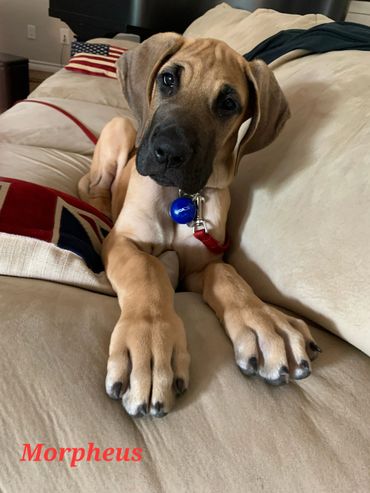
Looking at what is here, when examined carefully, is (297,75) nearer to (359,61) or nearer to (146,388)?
(359,61)

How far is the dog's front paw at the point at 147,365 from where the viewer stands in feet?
2.08

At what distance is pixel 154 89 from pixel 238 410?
87 cm

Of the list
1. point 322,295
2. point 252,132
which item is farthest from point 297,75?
point 322,295

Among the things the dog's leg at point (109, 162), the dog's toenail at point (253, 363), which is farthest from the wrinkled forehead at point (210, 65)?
the dog's toenail at point (253, 363)

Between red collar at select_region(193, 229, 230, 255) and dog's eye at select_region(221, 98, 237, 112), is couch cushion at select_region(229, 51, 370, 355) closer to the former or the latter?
→ red collar at select_region(193, 229, 230, 255)

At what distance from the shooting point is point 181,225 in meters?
1.20

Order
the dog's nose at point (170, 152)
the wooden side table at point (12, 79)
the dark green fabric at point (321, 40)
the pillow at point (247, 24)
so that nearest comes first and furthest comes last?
the dog's nose at point (170, 152) → the dark green fabric at point (321, 40) → the pillow at point (247, 24) → the wooden side table at point (12, 79)

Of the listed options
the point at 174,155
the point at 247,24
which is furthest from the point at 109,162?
the point at 247,24

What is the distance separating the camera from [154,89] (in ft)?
3.76

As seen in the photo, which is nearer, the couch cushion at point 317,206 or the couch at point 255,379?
the couch at point 255,379

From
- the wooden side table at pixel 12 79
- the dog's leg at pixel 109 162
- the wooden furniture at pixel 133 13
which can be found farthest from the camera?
the wooden furniture at pixel 133 13

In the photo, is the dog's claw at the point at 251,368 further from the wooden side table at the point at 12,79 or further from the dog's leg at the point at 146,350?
the wooden side table at the point at 12,79

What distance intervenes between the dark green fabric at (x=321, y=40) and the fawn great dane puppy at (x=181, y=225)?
1.83 ft

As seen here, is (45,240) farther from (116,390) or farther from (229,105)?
(229,105)
